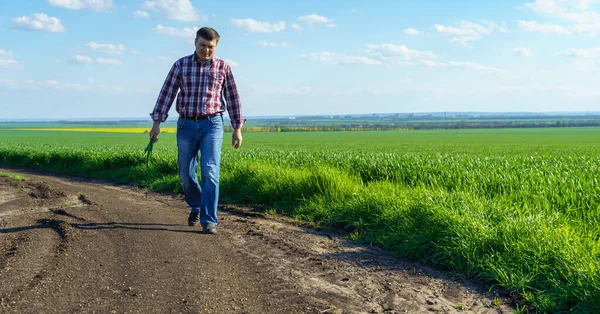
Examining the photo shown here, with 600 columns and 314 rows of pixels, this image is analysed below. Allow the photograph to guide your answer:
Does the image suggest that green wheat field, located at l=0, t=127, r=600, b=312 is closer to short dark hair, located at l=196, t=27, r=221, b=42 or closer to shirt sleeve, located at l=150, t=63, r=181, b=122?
shirt sleeve, located at l=150, t=63, r=181, b=122

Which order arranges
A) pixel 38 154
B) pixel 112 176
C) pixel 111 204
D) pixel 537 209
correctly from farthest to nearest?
1. pixel 38 154
2. pixel 112 176
3. pixel 111 204
4. pixel 537 209

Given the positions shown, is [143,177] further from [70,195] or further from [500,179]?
[500,179]

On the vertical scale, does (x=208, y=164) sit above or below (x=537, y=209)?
above

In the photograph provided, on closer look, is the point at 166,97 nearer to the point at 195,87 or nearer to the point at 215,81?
the point at 195,87

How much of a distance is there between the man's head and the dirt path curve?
2.25 m

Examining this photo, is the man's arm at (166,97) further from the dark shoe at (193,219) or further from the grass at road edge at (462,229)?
the grass at road edge at (462,229)

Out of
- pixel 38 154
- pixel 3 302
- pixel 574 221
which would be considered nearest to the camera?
pixel 3 302

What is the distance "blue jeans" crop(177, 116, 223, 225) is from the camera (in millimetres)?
6539

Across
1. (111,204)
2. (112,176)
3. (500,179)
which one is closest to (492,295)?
(500,179)

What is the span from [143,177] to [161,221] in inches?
266

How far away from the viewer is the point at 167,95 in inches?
273

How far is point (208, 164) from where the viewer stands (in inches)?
259

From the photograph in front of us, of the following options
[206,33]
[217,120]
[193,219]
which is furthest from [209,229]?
[206,33]

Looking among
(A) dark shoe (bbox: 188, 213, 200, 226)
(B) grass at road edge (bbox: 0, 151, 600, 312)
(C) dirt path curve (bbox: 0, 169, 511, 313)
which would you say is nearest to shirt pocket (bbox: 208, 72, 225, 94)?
(A) dark shoe (bbox: 188, 213, 200, 226)
